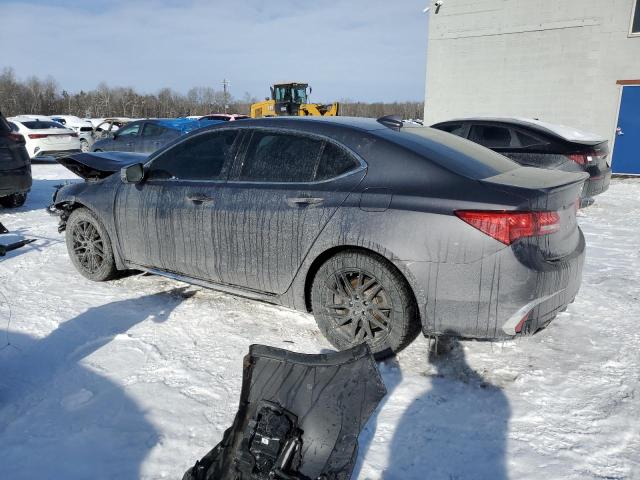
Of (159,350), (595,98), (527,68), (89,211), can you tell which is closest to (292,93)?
(527,68)

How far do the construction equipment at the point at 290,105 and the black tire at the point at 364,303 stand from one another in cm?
2099

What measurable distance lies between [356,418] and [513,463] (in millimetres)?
902

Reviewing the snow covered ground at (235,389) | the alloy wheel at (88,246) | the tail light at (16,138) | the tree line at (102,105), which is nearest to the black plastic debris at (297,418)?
the snow covered ground at (235,389)

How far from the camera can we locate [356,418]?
79.4 inches

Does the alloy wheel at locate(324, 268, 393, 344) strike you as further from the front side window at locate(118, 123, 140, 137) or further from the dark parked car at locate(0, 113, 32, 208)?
the front side window at locate(118, 123, 140, 137)

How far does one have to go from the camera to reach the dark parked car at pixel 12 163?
734cm

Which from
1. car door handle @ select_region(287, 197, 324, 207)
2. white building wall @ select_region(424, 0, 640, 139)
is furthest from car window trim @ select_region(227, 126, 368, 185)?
white building wall @ select_region(424, 0, 640, 139)

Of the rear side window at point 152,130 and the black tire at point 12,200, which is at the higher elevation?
the rear side window at point 152,130

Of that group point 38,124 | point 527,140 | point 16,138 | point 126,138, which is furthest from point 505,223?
point 38,124

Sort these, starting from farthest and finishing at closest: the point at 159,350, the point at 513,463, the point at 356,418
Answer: the point at 159,350, the point at 513,463, the point at 356,418

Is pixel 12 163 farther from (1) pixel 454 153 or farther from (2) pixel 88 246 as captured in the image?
(1) pixel 454 153

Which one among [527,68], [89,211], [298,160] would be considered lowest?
[89,211]

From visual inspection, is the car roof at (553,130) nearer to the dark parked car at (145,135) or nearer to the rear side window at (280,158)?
the rear side window at (280,158)

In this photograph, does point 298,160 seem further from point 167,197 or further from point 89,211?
point 89,211
